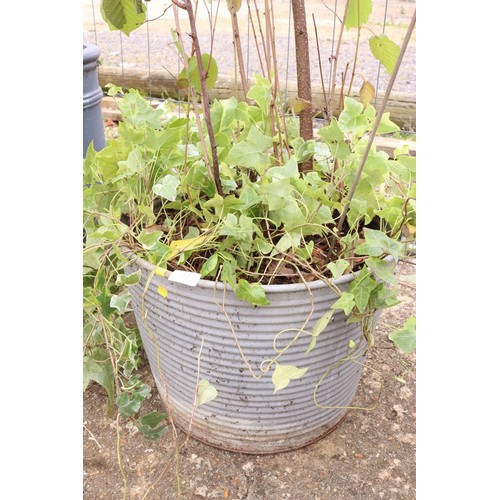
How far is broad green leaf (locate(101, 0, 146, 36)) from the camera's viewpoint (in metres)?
0.91

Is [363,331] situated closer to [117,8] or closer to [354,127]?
[354,127]

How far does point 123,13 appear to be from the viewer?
92 centimetres

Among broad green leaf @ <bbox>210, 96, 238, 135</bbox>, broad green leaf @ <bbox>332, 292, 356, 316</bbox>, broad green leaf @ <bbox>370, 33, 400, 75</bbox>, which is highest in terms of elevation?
broad green leaf @ <bbox>370, 33, 400, 75</bbox>

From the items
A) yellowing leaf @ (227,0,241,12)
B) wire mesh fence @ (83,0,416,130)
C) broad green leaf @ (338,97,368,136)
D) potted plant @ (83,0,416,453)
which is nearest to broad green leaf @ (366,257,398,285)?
potted plant @ (83,0,416,453)

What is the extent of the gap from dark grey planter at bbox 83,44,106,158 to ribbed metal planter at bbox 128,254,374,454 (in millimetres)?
861

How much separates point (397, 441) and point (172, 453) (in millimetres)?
526

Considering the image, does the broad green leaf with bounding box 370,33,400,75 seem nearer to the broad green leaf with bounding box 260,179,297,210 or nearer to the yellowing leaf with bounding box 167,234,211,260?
the broad green leaf with bounding box 260,179,297,210

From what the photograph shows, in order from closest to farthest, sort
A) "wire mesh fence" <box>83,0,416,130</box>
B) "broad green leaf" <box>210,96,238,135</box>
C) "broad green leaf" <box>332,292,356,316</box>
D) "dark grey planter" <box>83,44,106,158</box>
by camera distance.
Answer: "broad green leaf" <box>332,292,356,316</box> < "broad green leaf" <box>210,96,238,135</box> < "dark grey planter" <box>83,44,106,158</box> < "wire mesh fence" <box>83,0,416,130</box>

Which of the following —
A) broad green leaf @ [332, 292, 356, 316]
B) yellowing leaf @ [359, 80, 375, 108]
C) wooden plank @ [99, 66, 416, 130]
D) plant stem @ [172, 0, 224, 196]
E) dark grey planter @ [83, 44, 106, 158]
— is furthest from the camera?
wooden plank @ [99, 66, 416, 130]

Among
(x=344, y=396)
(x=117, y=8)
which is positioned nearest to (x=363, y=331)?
(x=344, y=396)

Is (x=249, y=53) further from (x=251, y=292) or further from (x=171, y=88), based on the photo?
(x=251, y=292)

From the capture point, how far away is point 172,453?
50.1 inches

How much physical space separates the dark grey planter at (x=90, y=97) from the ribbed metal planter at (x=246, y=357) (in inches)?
33.9

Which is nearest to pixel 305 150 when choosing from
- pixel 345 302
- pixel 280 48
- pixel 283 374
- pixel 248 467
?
pixel 345 302
